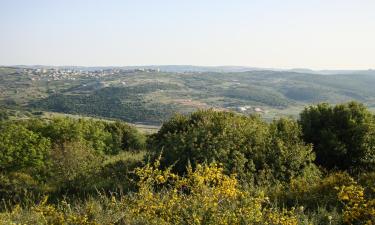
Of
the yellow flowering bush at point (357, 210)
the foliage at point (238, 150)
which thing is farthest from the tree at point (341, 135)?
the yellow flowering bush at point (357, 210)

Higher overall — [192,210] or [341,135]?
[192,210]

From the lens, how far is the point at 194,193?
7105 mm

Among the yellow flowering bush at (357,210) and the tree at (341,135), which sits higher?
the yellow flowering bush at (357,210)

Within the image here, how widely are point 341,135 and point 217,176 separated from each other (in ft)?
51.4

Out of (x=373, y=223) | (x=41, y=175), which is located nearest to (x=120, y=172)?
(x=41, y=175)

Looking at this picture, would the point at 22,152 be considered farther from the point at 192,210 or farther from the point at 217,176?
the point at 192,210

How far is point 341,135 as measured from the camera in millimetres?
21297

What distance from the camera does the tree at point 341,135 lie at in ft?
66.4

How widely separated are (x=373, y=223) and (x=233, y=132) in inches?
463

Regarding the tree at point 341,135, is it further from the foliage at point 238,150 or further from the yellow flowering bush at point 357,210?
the yellow flowering bush at point 357,210

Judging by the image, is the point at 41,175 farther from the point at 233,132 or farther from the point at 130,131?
the point at 130,131

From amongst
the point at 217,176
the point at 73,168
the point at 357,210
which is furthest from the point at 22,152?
the point at 357,210

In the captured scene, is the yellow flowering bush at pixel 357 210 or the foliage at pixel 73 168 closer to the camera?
the yellow flowering bush at pixel 357 210

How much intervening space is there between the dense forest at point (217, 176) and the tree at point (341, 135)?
49 millimetres
